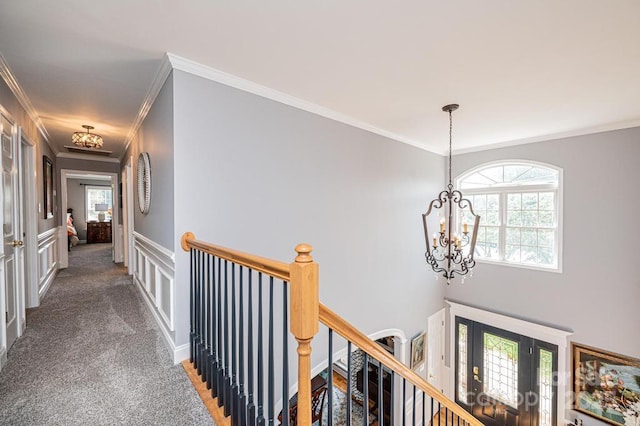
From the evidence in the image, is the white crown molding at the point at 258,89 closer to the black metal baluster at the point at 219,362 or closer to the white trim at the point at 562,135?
the black metal baluster at the point at 219,362

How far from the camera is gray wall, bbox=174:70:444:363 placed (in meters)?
2.20

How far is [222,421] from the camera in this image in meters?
1.52

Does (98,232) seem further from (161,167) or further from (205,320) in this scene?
(205,320)

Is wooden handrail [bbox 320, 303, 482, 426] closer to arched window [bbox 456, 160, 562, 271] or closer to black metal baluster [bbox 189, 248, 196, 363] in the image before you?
black metal baluster [bbox 189, 248, 196, 363]

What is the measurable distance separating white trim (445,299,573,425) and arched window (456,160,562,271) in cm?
89

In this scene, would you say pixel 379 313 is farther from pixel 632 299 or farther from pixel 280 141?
pixel 632 299

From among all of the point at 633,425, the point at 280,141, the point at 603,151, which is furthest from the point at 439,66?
the point at 633,425

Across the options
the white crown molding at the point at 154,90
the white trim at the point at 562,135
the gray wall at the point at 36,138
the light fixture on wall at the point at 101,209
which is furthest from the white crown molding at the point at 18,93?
the light fixture on wall at the point at 101,209

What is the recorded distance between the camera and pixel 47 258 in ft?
12.8

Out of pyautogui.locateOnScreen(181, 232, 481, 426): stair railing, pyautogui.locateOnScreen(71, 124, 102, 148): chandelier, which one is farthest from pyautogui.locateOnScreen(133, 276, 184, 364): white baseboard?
pyautogui.locateOnScreen(71, 124, 102, 148): chandelier

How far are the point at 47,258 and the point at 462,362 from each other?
6730 millimetres

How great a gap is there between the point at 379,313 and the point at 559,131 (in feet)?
11.5

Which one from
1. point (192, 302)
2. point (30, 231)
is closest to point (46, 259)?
point (30, 231)

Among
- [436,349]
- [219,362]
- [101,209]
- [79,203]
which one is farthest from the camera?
[101,209]
